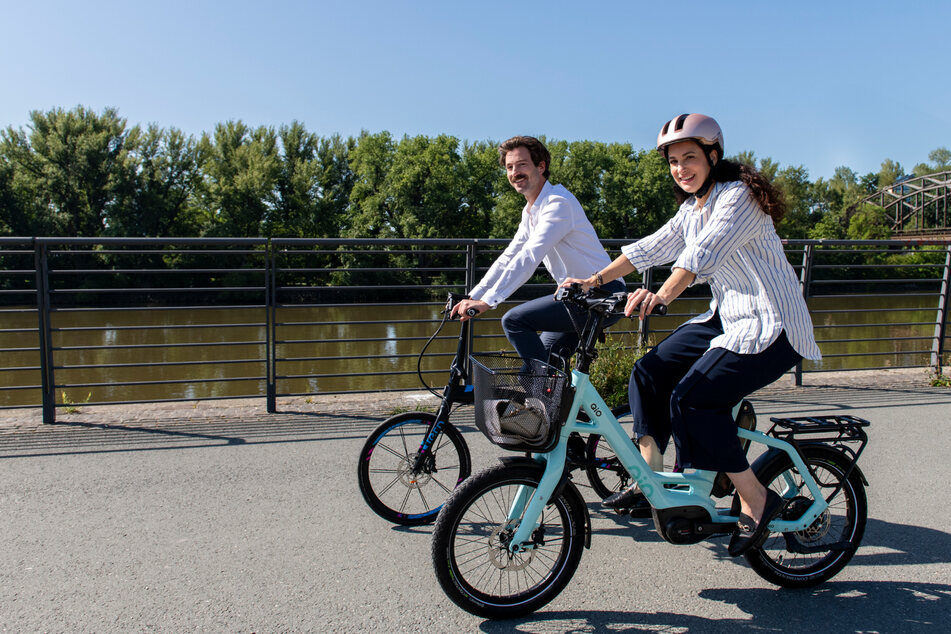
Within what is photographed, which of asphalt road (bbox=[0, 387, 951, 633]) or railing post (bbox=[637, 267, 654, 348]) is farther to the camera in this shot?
railing post (bbox=[637, 267, 654, 348])

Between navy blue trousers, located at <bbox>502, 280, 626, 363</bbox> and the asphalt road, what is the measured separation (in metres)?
0.97

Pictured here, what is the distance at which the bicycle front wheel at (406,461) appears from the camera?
3754 mm

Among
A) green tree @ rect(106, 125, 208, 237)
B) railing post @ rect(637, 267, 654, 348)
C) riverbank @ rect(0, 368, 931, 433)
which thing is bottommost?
riverbank @ rect(0, 368, 931, 433)

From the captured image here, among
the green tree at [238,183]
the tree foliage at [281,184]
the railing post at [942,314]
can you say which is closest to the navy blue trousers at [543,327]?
the railing post at [942,314]

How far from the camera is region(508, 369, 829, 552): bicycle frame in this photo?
2.84 m

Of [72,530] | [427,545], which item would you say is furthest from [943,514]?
[72,530]

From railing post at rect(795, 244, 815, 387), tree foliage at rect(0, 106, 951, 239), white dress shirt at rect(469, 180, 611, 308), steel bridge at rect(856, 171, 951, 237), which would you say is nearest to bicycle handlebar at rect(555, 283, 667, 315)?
white dress shirt at rect(469, 180, 611, 308)

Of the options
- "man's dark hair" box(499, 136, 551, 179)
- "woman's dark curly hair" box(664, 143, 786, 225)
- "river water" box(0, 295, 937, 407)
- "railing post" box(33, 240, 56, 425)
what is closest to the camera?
"woman's dark curly hair" box(664, 143, 786, 225)

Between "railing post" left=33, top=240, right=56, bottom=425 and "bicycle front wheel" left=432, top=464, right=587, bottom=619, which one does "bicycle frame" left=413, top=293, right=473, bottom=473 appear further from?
"railing post" left=33, top=240, right=56, bottom=425

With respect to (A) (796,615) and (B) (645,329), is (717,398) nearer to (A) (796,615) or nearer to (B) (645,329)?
(A) (796,615)

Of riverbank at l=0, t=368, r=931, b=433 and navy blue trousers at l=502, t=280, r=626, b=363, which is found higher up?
navy blue trousers at l=502, t=280, r=626, b=363

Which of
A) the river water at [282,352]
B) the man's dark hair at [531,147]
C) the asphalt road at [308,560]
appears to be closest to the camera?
the asphalt road at [308,560]

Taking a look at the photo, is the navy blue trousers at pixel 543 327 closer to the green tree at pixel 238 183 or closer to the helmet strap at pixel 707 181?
the helmet strap at pixel 707 181

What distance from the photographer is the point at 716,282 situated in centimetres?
302
